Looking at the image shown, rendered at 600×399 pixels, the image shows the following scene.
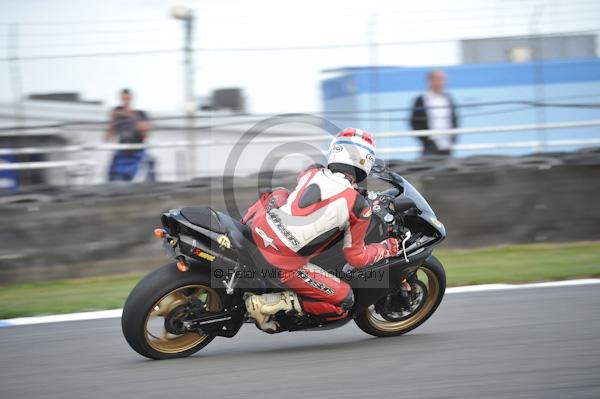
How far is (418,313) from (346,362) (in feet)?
3.07

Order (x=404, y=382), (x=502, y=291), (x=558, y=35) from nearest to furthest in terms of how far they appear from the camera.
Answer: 1. (x=404, y=382)
2. (x=502, y=291)
3. (x=558, y=35)

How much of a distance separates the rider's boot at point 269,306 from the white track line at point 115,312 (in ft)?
6.75

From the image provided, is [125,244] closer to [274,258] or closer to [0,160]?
[0,160]

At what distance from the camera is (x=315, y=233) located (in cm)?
524

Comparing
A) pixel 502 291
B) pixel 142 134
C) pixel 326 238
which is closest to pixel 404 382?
pixel 326 238

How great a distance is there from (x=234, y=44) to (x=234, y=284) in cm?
501

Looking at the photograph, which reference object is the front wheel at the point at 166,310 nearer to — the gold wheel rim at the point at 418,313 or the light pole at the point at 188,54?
the gold wheel rim at the point at 418,313

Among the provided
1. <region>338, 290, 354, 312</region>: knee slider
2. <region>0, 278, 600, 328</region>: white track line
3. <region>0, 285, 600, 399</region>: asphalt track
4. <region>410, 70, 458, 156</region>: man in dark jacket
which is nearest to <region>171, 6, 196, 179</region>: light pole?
<region>410, 70, 458, 156</region>: man in dark jacket

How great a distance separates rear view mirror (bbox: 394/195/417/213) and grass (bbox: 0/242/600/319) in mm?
2382

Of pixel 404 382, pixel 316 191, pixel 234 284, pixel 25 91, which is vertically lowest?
pixel 404 382

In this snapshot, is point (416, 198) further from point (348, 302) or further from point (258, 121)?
point (258, 121)

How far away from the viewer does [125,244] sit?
878 cm

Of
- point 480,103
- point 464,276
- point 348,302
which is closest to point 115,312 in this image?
point 348,302

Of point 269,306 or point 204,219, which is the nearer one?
point 204,219
